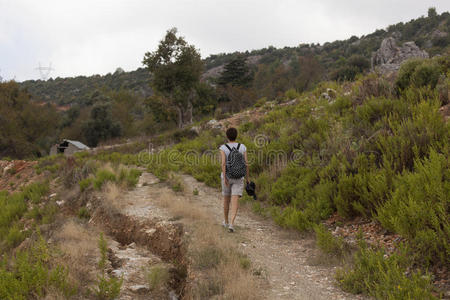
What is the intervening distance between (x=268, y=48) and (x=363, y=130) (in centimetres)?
7772

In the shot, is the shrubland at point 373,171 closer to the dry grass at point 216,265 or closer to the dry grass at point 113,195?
the dry grass at point 216,265

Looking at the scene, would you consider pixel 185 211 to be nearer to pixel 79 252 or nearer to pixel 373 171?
pixel 79 252

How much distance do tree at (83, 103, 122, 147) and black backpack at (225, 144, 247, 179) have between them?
3397 cm

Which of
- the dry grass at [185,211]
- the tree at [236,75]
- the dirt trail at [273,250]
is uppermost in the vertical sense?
the tree at [236,75]

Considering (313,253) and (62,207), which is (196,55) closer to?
(62,207)

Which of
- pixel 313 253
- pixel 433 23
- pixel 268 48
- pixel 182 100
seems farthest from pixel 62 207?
pixel 268 48

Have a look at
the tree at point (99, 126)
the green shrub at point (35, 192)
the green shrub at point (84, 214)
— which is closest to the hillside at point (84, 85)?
the tree at point (99, 126)

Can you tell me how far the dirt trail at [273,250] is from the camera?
3627 mm

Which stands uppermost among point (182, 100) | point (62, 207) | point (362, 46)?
point (362, 46)

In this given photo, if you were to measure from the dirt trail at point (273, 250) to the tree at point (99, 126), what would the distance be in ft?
99.2

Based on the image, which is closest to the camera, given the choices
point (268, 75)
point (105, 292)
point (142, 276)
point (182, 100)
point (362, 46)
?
point (105, 292)

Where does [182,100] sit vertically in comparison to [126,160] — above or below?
above

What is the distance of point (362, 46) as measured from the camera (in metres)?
49.8

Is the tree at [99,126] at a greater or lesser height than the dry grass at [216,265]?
greater
